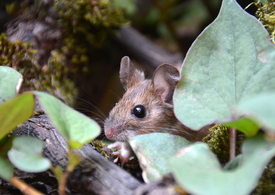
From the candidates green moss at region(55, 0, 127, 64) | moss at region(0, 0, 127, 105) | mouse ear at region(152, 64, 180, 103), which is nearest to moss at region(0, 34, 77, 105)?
moss at region(0, 0, 127, 105)

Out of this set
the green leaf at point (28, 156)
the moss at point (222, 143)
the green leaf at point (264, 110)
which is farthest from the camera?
the moss at point (222, 143)

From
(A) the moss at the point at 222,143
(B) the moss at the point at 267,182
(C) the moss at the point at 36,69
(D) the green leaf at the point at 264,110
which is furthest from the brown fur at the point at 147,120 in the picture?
(D) the green leaf at the point at 264,110

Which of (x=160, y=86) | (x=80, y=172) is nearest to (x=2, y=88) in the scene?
(x=80, y=172)

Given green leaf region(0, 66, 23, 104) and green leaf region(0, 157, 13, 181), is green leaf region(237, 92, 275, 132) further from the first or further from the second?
green leaf region(0, 66, 23, 104)

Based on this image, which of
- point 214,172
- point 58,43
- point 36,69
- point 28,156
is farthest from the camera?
point 58,43

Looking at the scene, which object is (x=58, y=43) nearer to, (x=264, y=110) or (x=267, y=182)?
(x=267, y=182)

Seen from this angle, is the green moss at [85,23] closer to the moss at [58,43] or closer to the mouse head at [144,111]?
the moss at [58,43]

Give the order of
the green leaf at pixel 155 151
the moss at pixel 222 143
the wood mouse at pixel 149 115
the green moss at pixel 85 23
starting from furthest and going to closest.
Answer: the green moss at pixel 85 23, the wood mouse at pixel 149 115, the moss at pixel 222 143, the green leaf at pixel 155 151

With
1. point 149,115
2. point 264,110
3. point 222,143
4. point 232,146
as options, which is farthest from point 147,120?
point 264,110
